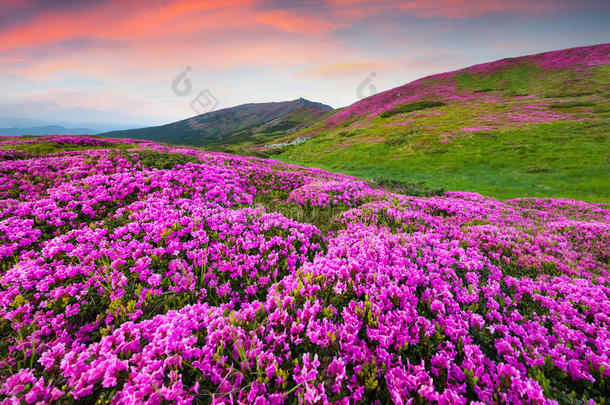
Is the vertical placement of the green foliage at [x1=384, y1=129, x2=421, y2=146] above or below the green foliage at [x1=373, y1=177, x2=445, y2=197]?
above

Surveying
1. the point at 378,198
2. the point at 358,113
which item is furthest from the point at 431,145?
the point at 358,113

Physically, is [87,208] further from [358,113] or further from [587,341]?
[358,113]

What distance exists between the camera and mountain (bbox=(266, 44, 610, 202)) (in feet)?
68.8

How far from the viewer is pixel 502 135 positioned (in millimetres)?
32156

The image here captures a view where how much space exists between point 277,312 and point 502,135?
42620 millimetres

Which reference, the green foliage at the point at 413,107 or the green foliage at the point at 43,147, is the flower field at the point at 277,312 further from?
the green foliage at the point at 413,107

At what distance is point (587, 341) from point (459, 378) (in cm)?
240

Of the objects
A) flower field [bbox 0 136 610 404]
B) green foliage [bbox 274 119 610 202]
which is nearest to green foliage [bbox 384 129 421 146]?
green foliage [bbox 274 119 610 202]

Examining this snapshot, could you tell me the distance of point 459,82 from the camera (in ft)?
239

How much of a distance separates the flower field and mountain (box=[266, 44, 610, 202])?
61.6 ft

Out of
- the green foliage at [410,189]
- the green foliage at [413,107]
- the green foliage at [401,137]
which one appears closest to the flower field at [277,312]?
the green foliage at [410,189]

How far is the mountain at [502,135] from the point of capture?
2098 cm

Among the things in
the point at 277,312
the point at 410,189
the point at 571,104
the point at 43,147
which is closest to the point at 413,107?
the point at 571,104

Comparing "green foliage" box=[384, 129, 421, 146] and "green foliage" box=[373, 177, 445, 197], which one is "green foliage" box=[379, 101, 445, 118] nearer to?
"green foliage" box=[384, 129, 421, 146]
